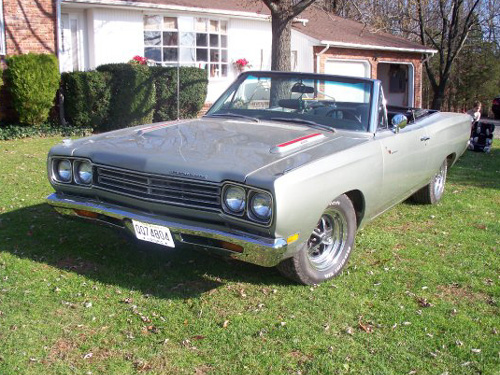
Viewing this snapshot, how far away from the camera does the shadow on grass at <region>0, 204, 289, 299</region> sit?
4.51m

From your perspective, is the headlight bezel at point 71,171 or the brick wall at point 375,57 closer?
the headlight bezel at point 71,171

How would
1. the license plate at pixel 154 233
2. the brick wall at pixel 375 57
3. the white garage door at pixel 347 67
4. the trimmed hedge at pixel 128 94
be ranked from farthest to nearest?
the white garage door at pixel 347 67 → the brick wall at pixel 375 57 → the trimmed hedge at pixel 128 94 → the license plate at pixel 154 233

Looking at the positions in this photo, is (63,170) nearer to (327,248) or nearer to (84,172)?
(84,172)

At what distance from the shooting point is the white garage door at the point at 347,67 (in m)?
20.4

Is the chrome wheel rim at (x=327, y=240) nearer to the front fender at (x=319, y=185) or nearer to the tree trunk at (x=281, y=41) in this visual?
the front fender at (x=319, y=185)

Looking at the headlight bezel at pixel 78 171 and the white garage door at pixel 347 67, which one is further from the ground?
the white garage door at pixel 347 67

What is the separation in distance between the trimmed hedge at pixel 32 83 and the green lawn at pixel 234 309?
6.97m

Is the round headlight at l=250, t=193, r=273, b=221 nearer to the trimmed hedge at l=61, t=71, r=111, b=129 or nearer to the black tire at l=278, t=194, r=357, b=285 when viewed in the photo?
the black tire at l=278, t=194, r=357, b=285

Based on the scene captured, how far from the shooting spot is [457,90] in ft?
105

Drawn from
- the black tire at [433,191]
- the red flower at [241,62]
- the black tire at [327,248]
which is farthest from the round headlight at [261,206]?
the red flower at [241,62]

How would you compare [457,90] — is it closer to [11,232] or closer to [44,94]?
[44,94]

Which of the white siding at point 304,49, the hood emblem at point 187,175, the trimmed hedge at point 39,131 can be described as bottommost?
the trimmed hedge at point 39,131

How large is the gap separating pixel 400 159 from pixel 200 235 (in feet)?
7.77

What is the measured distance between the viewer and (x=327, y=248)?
4.68m
